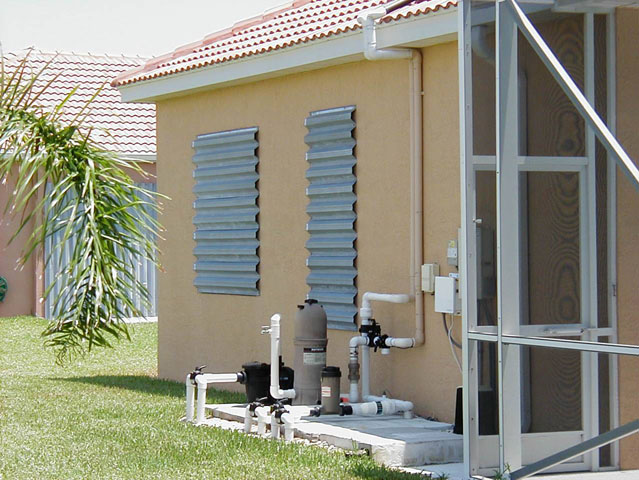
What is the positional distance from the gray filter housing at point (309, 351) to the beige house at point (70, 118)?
1014 centimetres

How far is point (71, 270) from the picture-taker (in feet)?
26.9

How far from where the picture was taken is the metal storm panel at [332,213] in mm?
10281

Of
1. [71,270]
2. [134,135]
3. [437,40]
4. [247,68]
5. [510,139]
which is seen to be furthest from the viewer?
[134,135]

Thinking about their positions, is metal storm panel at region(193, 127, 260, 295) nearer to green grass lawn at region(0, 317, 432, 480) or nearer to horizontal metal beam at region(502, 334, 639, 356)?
green grass lawn at region(0, 317, 432, 480)

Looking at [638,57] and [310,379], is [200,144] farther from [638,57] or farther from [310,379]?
[638,57]

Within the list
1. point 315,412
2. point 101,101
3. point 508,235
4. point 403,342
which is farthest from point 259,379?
point 101,101

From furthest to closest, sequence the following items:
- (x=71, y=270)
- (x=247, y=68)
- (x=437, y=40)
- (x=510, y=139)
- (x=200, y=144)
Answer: (x=200, y=144) → (x=247, y=68) → (x=437, y=40) → (x=71, y=270) → (x=510, y=139)

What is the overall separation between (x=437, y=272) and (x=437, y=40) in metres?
1.72

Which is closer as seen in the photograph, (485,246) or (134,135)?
(485,246)

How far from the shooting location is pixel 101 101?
2223cm

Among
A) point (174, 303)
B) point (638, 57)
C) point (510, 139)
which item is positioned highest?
point (638, 57)

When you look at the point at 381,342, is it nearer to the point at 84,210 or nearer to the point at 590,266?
the point at 590,266

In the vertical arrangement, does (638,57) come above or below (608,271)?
above

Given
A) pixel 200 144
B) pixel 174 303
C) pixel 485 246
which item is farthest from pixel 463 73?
pixel 174 303
